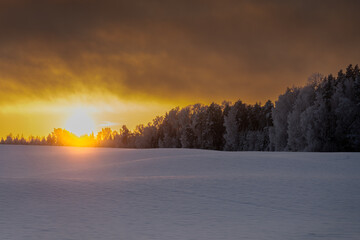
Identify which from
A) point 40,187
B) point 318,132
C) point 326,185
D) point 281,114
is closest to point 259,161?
point 326,185

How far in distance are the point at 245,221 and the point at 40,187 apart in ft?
21.3

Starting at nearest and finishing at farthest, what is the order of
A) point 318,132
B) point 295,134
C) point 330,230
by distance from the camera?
point 330,230, point 318,132, point 295,134

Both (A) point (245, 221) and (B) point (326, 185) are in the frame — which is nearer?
(A) point (245, 221)

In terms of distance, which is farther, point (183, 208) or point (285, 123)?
point (285, 123)

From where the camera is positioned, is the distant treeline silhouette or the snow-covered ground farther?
the distant treeline silhouette

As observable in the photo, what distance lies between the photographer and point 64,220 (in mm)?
7492

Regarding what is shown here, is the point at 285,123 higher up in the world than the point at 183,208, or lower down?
higher up

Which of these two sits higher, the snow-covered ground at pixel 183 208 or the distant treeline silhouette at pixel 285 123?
the distant treeline silhouette at pixel 285 123

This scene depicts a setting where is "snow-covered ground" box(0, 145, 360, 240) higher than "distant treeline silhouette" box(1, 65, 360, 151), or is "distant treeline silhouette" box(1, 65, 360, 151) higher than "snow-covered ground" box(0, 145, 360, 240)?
"distant treeline silhouette" box(1, 65, 360, 151)

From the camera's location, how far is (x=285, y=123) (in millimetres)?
56094

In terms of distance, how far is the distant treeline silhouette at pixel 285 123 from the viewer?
4784 cm

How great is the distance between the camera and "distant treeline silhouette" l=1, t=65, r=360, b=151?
47.8m

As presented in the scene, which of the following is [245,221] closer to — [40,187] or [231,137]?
[40,187]

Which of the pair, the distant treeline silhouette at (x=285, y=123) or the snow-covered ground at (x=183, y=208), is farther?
the distant treeline silhouette at (x=285, y=123)
